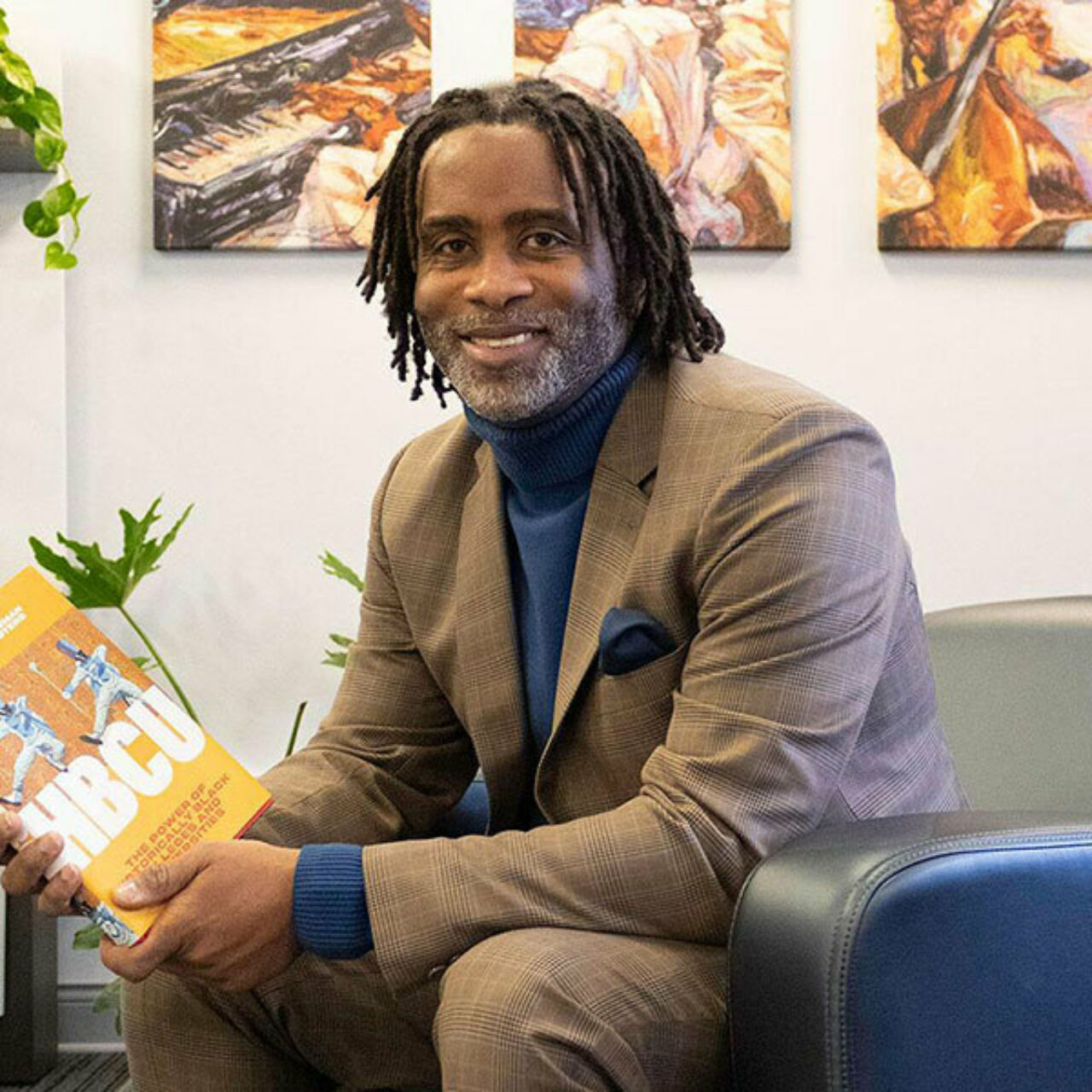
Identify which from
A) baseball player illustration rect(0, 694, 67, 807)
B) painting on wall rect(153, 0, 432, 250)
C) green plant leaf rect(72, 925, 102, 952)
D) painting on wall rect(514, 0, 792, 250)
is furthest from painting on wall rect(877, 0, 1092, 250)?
baseball player illustration rect(0, 694, 67, 807)

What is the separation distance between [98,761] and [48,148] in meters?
1.47

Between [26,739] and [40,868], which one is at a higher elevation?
[26,739]

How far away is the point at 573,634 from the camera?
156 centimetres

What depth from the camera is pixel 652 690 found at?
1517 millimetres

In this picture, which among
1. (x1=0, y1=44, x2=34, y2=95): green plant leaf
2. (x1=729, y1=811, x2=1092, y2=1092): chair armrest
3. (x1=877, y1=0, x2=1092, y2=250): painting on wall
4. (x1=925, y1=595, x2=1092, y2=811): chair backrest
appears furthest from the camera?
(x1=877, y1=0, x2=1092, y2=250): painting on wall

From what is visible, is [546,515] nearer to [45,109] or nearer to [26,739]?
[26,739]

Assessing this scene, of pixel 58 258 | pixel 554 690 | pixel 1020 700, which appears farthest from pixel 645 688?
pixel 58 258

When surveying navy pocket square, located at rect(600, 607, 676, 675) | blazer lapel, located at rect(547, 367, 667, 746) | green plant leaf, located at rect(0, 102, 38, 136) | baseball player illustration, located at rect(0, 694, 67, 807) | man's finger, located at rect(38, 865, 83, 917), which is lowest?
man's finger, located at rect(38, 865, 83, 917)

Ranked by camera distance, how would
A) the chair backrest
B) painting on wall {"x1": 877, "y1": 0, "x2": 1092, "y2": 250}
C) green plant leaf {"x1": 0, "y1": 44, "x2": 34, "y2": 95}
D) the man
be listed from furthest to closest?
painting on wall {"x1": 877, "y1": 0, "x2": 1092, "y2": 250}, green plant leaf {"x1": 0, "y1": 44, "x2": 34, "y2": 95}, the chair backrest, the man

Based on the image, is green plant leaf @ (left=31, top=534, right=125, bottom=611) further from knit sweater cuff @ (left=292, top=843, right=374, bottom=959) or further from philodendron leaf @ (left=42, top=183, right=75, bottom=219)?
knit sweater cuff @ (left=292, top=843, right=374, bottom=959)

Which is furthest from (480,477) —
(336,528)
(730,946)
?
(336,528)

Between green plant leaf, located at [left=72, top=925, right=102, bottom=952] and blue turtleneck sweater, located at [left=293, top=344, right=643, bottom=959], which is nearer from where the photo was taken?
blue turtleneck sweater, located at [left=293, top=344, right=643, bottom=959]

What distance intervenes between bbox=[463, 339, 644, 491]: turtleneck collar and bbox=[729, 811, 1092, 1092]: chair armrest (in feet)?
1.76

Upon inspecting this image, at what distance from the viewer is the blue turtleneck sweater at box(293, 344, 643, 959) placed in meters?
1.64
